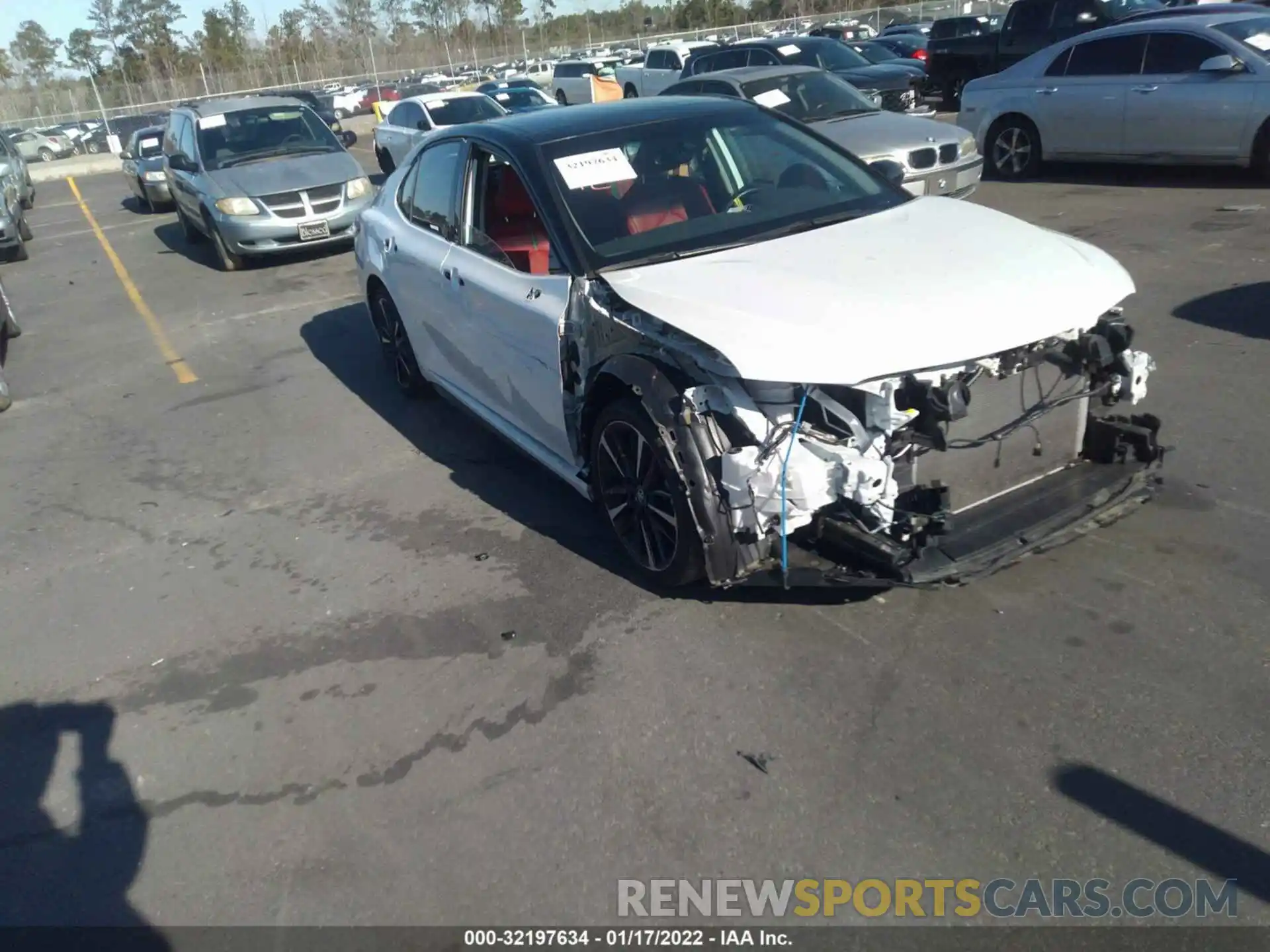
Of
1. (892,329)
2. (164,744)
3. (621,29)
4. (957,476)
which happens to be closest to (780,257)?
(892,329)

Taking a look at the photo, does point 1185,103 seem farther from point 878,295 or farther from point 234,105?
point 234,105

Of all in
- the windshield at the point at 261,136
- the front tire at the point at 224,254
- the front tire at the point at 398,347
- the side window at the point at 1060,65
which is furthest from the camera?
the windshield at the point at 261,136

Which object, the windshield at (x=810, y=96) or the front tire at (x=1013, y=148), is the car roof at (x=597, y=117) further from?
the front tire at (x=1013, y=148)

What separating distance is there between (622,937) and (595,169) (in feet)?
10.8

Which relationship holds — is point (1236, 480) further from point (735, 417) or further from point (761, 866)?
point (761, 866)

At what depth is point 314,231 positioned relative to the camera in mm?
12273

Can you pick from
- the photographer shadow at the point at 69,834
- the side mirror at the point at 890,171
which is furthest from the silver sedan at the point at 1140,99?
the photographer shadow at the point at 69,834

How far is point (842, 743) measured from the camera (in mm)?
3324

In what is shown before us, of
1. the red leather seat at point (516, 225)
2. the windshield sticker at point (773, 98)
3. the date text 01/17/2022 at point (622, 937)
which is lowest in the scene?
the date text 01/17/2022 at point (622, 937)

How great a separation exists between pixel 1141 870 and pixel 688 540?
5.90 feet

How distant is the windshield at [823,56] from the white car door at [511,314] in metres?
12.5

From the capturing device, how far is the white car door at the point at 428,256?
218 inches

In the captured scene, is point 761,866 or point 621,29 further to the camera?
point 621,29

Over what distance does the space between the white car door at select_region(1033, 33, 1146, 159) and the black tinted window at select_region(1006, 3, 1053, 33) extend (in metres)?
7.12
